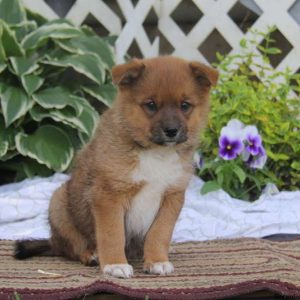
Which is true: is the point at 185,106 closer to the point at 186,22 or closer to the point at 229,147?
the point at 229,147

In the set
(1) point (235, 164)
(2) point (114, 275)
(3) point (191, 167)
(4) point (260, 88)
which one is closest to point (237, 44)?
(4) point (260, 88)

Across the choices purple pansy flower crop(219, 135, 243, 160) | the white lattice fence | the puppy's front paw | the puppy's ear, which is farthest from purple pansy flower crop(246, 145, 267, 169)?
the puppy's front paw

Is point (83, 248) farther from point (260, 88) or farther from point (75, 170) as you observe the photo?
point (260, 88)

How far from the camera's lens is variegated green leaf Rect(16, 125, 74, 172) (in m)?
6.34

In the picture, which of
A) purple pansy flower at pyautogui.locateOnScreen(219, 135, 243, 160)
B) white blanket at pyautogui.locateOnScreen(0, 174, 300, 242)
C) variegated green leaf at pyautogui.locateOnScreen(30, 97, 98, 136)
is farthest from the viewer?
variegated green leaf at pyautogui.locateOnScreen(30, 97, 98, 136)

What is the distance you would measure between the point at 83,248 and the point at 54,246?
11.1 inches

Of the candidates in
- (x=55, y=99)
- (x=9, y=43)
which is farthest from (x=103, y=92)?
(x=9, y=43)

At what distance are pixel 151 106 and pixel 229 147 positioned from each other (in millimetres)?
2053

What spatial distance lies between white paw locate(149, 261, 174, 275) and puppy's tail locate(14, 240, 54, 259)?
841 mm

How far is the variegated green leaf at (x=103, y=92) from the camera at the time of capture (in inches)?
271

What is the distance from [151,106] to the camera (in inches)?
154

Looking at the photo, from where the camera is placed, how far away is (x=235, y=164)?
5980 millimetres

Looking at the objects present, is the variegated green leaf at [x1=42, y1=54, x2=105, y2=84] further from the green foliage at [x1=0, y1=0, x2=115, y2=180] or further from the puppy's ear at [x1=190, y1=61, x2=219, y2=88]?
the puppy's ear at [x1=190, y1=61, x2=219, y2=88]

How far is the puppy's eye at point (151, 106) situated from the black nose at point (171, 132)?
117 millimetres
